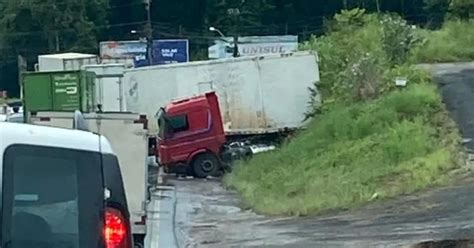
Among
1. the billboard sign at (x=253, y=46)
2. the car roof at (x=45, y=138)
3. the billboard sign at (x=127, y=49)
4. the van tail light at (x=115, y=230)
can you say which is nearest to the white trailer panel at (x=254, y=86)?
the billboard sign at (x=127, y=49)

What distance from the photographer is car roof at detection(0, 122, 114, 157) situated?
5418mm

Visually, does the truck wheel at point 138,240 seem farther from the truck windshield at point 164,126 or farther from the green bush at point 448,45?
the green bush at point 448,45

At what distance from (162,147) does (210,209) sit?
32.0 ft

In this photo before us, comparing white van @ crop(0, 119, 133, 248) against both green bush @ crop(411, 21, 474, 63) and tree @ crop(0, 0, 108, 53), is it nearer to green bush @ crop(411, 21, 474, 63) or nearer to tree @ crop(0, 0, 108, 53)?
green bush @ crop(411, 21, 474, 63)

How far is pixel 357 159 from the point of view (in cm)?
2908

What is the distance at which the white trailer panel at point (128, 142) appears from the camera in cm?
1950

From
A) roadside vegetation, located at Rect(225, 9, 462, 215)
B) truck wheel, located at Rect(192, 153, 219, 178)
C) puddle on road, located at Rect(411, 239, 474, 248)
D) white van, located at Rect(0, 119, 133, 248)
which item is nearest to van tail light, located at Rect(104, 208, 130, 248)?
white van, located at Rect(0, 119, 133, 248)

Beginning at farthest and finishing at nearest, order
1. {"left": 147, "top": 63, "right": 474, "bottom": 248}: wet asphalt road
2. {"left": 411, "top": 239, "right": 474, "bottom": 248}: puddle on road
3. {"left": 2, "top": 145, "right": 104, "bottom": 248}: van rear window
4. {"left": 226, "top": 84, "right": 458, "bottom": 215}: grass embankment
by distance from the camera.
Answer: {"left": 226, "top": 84, "right": 458, "bottom": 215}: grass embankment
{"left": 147, "top": 63, "right": 474, "bottom": 248}: wet asphalt road
{"left": 411, "top": 239, "right": 474, "bottom": 248}: puddle on road
{"left": 2, "top": 145, "right": 104, "bottom": 248}: van rear window

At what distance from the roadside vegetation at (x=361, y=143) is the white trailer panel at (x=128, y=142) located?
221 inches

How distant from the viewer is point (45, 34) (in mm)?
89250

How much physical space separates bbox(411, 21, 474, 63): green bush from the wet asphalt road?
18.3 metres

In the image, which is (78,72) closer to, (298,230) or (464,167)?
(464,167)

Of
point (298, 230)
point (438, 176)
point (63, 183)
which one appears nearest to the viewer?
point (63, 183)

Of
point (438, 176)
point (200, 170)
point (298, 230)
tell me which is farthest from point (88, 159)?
point (200, 170)
